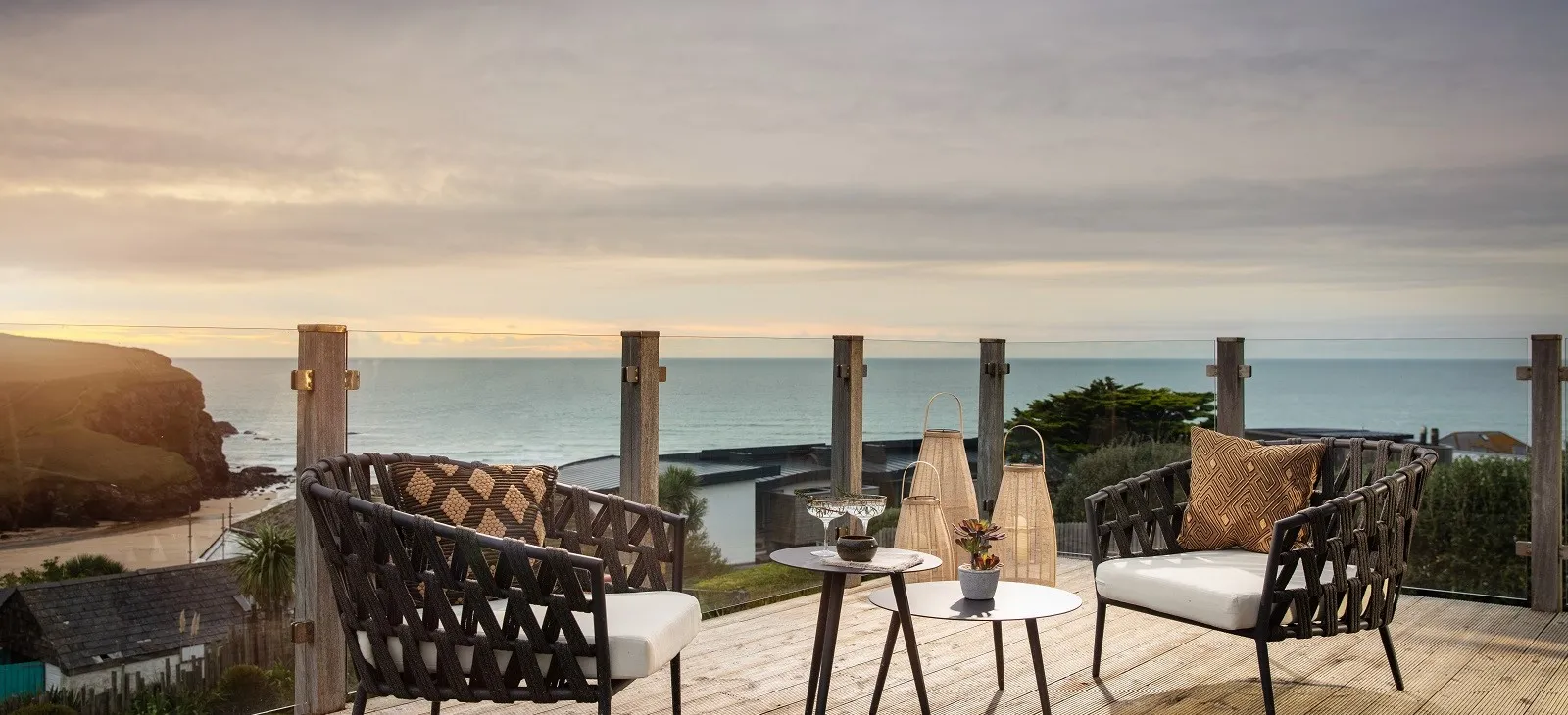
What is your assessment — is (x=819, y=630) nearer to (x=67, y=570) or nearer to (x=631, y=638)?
(x=631, y=638)

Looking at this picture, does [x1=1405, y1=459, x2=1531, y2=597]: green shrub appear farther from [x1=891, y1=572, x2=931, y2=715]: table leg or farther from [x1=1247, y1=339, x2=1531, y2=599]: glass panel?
[x1=891, y1=572, x2=931, y2=715]: table leg

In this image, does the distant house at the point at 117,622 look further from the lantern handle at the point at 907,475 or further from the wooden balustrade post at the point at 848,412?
the lantern handle at the point at 907,475

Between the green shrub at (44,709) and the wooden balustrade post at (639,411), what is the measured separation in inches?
71.0

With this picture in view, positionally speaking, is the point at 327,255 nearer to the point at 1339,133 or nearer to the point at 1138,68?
the point at 1138,68

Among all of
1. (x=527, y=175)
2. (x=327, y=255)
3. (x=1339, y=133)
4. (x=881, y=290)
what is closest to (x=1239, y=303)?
(x=1339, y=133)

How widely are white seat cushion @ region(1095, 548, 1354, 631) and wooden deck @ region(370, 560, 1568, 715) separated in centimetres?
31

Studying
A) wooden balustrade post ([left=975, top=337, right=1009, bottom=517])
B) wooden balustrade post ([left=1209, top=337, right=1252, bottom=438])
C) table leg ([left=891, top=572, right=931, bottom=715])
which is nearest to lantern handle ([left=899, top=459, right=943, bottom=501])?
wooden balustrade post ([left=975, top=337, right=1009, bottom=517])

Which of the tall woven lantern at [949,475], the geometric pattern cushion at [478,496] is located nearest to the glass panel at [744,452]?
the tall woven lantern at [949,475]

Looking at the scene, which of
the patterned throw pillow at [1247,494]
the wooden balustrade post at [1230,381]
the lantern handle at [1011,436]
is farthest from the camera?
the lantern handle at [1011,436]

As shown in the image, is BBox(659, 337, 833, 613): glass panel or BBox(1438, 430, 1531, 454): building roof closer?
BBox(659, 337, 833, 613): glass panel

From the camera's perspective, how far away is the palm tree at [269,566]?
299 centimetres

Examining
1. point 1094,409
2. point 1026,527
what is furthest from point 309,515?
point 1094,409

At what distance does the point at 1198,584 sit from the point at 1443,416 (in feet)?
7.94

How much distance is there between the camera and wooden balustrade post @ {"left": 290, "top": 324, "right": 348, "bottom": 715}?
307cm
